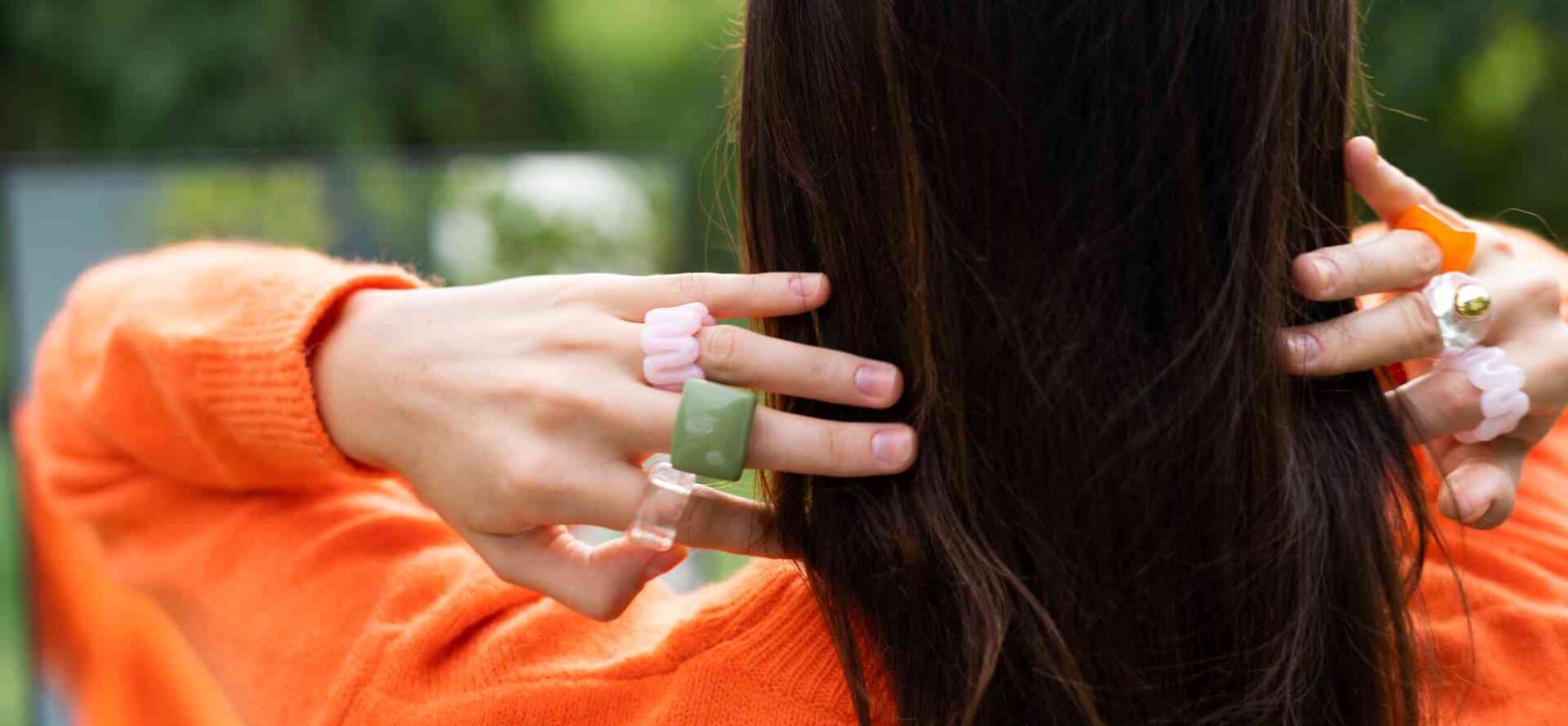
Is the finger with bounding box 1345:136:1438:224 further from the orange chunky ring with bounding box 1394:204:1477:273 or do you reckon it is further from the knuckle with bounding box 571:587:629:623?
the knuckle with bounding box 571:587:629:623

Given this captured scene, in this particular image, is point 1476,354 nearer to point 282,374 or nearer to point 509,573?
point 509,573

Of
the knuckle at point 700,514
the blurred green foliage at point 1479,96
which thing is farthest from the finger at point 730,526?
the blurred green foliage at point 1479,96

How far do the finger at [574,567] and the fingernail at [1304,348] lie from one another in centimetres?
32

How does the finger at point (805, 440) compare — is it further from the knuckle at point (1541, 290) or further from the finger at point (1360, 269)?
the knuckle at point (1541, 290)

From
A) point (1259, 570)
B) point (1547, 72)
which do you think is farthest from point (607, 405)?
point (1547, 72)

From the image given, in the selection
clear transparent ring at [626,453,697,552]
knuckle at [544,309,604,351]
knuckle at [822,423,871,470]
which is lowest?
clear transparent ring at [626,453,697,552]

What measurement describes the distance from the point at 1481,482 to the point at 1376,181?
0.53 feet

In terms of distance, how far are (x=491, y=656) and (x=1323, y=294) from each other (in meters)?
0.46

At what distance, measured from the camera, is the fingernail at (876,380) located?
562 millimetres

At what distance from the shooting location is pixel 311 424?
683 mm

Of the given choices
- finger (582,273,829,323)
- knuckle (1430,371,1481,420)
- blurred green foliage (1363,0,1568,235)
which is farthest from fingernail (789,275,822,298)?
blurred green foliage (1363,0,1568,235)

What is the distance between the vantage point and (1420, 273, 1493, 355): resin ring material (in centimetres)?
58

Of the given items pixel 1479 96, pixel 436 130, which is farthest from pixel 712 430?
pixel 436 130

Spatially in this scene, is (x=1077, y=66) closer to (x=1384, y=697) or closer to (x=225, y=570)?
(x=1384, y=697)
